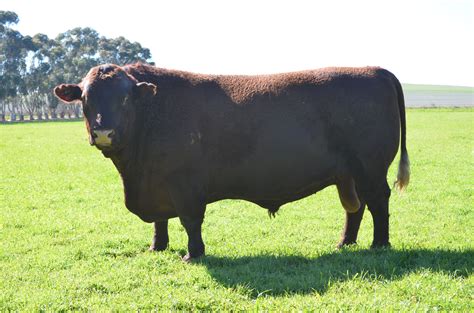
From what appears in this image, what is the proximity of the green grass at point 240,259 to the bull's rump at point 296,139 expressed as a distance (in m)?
0.99

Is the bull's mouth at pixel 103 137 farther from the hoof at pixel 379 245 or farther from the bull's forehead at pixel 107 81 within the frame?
the hoof at pixel 379 245

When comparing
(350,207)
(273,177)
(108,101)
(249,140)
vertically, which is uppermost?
(108,101)

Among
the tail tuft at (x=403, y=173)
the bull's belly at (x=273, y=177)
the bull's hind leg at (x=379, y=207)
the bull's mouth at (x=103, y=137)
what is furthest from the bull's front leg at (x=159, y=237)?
the tail tuft at (x=403, y=173)

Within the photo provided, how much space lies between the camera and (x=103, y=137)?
5.50m

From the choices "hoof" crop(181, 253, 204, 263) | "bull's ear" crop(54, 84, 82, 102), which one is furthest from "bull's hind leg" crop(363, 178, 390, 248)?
"bull's ear" crop(54, 84, 82, 102)

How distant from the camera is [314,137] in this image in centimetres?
645

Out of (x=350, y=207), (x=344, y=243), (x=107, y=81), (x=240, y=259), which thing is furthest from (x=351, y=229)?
(x=107, y=81)

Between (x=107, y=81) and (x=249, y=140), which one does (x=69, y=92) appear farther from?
(x=249, y=140)

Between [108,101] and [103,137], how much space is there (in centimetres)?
50

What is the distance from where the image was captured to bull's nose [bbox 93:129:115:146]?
18.0ft

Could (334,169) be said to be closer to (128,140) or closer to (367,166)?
(367,166)

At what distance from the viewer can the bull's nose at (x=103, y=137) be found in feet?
18.0

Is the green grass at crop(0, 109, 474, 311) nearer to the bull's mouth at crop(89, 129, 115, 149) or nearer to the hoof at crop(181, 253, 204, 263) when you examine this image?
the hoof at crop(181, 253, 204, 263)

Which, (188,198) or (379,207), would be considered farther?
(379,207)
